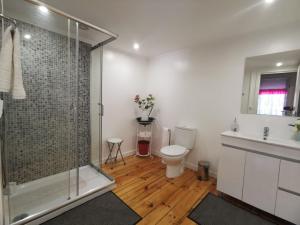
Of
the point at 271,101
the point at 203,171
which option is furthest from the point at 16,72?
the point at 271,101

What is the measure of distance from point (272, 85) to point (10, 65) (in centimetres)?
299

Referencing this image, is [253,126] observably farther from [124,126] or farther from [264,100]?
[124,126]

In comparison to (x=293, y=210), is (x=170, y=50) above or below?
above

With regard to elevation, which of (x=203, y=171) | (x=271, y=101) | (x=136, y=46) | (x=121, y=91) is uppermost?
(x=136, y=46)

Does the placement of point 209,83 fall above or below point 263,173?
above

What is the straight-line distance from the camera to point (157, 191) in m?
2.16

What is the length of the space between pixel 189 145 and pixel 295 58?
1911mm

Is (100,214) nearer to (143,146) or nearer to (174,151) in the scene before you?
(174,151)

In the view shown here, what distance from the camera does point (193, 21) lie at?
194 cm

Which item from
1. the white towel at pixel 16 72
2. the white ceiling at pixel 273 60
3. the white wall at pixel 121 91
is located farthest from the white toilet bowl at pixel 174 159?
the white towel at pixel 16 72

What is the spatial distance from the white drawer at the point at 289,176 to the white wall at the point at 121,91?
2.62m

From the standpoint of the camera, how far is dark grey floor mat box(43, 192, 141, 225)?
1600 mm

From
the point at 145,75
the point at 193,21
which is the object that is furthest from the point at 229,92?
the point at 145,75

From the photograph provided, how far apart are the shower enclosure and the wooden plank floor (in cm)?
33
